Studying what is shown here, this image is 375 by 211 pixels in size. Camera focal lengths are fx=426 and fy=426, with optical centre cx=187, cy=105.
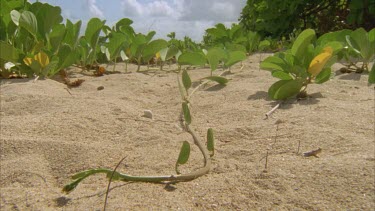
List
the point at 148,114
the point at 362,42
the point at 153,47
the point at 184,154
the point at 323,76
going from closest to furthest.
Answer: the point at 184,154 → the point at 148,114 → the point at 323,76 → the point at 362,42 → the point at 153,47

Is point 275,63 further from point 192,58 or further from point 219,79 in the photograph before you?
point 192,58

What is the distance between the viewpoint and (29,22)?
2.16 metres

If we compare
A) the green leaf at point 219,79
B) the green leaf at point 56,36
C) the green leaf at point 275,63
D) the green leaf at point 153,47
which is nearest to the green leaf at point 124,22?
the green leaf at point 153,47

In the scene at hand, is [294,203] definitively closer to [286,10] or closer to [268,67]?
[268,67]

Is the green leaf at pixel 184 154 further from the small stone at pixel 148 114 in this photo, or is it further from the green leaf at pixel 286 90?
the green leaf at pixel 286 90

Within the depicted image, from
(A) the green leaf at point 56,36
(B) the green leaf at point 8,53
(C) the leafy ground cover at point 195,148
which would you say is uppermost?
(A) the green leaf at point 56,36

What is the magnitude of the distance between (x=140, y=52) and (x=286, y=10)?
1869mm

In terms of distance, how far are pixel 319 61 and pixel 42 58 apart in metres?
1.34

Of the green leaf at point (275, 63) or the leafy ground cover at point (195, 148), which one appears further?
the green leaf at point (275, 63)

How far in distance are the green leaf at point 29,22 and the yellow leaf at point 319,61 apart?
138cm

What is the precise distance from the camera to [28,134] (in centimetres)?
137

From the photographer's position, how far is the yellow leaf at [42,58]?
84.0 inches

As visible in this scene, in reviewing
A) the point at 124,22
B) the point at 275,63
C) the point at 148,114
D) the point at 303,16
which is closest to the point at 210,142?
the point at 148,114

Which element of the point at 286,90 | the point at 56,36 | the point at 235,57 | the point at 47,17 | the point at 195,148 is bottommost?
the point at 195,148
